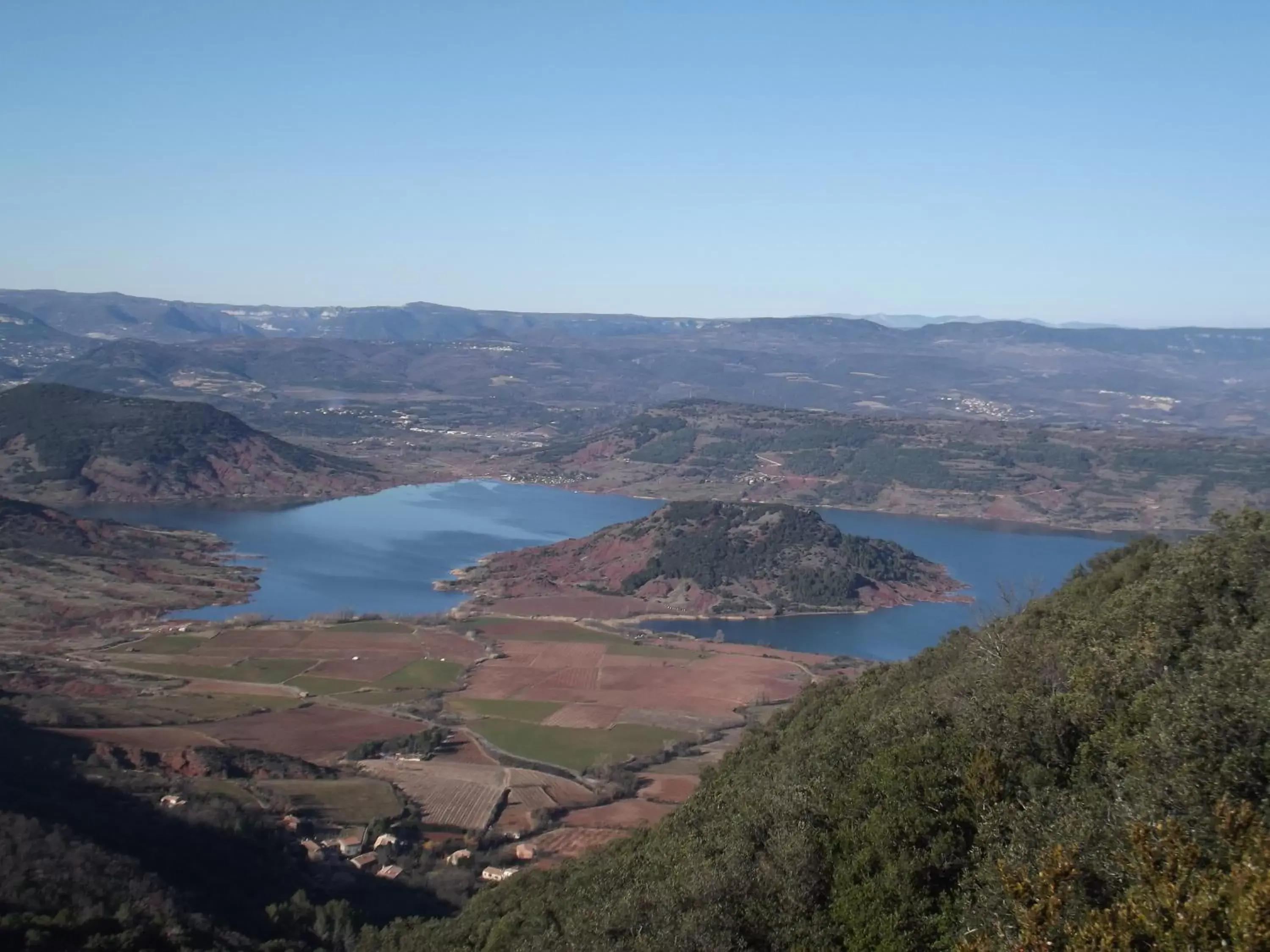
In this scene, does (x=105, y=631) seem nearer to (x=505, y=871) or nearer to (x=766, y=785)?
(x=505, y=871)

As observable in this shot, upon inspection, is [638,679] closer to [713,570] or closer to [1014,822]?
[713,570]

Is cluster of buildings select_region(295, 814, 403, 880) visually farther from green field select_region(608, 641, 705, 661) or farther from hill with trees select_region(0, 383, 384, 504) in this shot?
hill with trees select_region(0, 383, 384, 504)

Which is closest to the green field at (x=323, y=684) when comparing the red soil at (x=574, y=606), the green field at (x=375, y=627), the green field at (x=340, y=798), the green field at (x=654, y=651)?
the green field at (x=375, y=627)

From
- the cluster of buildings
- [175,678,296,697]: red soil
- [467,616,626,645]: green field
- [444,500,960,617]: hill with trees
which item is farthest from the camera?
[444,500,960,617]: hill with trees

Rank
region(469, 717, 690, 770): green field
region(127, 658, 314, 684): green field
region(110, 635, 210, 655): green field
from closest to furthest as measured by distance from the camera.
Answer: region(469, 717, 690, 770): green field
region(127, 658, 314, 684): green field
region(110, 635, 210, 655): green field

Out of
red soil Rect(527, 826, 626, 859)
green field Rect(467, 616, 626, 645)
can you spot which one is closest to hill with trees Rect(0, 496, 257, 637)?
green field Rect(467, 616, 626, 645)

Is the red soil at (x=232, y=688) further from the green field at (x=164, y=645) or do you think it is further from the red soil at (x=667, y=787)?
the red soil at (x=667, y=787)
